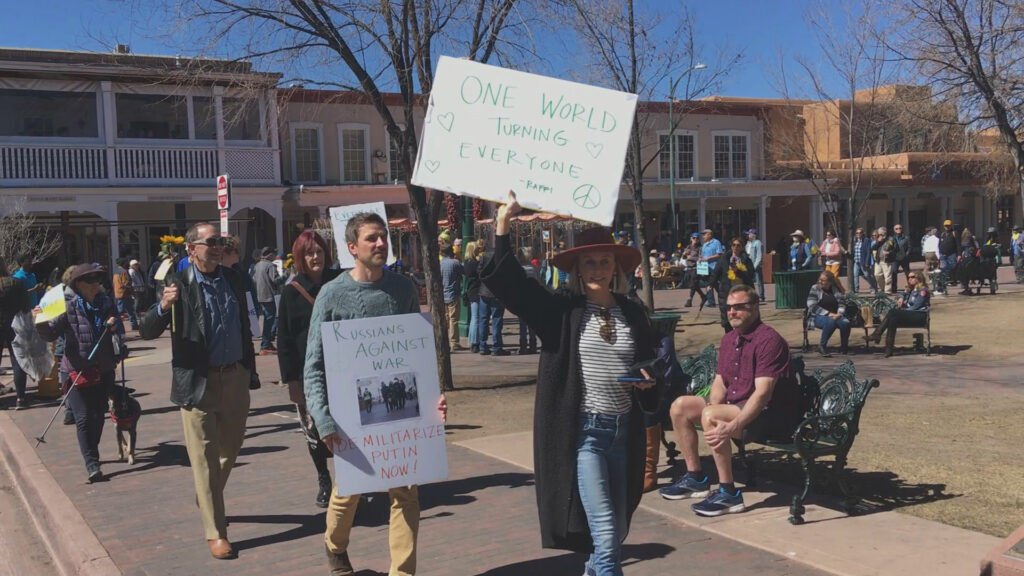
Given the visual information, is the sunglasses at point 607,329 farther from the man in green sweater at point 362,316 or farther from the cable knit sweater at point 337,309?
the cable knit sweater at point 337,309

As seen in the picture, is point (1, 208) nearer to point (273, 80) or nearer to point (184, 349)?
point (273, 80)

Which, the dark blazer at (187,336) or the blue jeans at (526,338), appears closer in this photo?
the dark blazer at (187,336)

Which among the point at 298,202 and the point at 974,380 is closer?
the point at 974,380

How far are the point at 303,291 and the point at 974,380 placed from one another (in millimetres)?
8503

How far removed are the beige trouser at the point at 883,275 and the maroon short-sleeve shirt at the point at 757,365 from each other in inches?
725

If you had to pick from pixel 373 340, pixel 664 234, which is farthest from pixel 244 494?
pixel 664 234

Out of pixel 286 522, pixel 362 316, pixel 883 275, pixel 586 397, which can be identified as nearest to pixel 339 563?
pixel 362 316

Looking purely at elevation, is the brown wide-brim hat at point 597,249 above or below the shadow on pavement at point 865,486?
above

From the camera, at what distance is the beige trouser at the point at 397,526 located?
4590 mm

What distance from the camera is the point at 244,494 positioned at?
6.98 m

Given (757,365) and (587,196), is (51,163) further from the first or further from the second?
(587,196)

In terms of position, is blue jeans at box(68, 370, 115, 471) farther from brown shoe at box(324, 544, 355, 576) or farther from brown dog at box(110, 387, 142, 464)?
brown shoe at box(324, 544, 355, 576)

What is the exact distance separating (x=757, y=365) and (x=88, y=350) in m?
5.15

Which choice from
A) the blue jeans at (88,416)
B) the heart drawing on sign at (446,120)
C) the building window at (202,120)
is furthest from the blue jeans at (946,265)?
the heart drawing on sign at (446,120)
